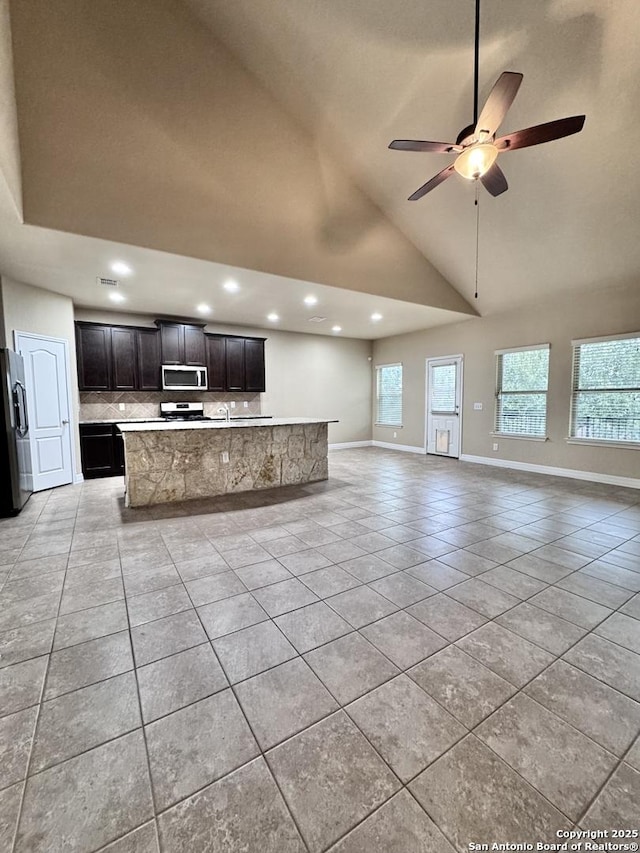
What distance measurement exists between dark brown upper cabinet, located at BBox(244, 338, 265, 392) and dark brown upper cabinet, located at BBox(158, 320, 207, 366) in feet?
2.84

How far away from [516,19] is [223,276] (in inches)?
136

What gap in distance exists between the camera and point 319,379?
336 inches

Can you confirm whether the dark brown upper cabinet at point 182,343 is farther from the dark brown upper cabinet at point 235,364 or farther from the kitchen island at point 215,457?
the kitchen island at point 215,457

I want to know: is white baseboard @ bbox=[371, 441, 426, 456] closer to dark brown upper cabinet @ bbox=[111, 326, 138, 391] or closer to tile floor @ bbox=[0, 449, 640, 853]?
tile floor @ bbox=[0, 449, 640, 853]

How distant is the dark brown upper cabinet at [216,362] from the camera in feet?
22.2

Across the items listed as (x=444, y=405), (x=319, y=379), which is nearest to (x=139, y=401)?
(x=319, y=379)

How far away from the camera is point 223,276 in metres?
4.46

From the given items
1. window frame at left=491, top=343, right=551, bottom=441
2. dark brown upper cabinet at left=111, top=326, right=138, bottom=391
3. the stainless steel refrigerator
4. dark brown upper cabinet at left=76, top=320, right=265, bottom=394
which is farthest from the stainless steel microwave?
window frame at left=491, top=343, right=551, bottom=441

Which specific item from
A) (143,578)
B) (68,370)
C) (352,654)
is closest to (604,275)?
(352,654)

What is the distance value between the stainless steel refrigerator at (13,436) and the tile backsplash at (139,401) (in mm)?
1600

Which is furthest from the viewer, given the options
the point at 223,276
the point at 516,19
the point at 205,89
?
the point at 223,276

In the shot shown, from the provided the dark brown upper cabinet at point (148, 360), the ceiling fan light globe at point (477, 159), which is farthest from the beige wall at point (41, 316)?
the ceiling fan light globe at point (477, 159)

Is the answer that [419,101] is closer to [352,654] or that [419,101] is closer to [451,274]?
[451,274]

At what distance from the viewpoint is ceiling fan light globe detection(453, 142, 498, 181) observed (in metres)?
2.53
